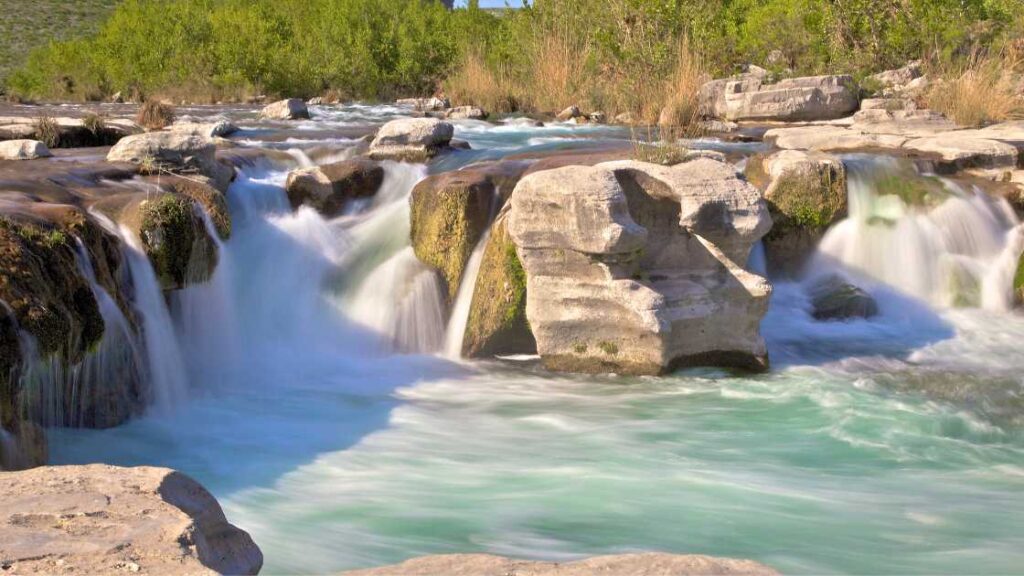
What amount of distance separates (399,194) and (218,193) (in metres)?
2.08

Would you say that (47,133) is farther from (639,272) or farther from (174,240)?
(639,272)

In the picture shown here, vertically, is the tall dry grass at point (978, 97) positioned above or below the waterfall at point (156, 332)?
above

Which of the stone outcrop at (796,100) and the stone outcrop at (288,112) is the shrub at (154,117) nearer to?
the stone outcrop at (288,112)

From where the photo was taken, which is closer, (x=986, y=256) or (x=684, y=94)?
(x=986, y=256)

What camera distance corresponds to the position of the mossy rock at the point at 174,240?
8195 millimetres

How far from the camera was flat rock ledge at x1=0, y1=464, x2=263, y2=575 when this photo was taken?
276 cm

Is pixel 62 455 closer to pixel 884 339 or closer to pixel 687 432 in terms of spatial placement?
pixel 687 432

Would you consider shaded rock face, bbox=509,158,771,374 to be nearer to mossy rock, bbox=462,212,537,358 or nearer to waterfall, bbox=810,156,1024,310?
mossy rock, bbox=462,212,537,358

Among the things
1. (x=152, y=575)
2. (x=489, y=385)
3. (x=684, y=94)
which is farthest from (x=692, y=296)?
(x=684, y=94)

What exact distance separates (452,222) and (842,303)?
11.5ft

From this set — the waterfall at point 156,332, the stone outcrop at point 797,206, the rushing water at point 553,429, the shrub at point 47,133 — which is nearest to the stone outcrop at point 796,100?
the rushing water at point 553,429

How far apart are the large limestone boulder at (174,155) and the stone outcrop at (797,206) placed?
5033mm

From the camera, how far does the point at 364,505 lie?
5.74 meters

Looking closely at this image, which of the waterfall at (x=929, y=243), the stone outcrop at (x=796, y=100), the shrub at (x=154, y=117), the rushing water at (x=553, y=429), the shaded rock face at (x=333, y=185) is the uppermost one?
the stone outcrop at (x=796, y=100)
